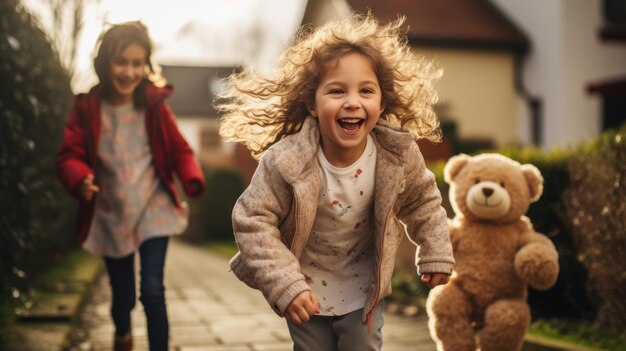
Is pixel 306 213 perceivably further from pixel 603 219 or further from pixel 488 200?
pixel 603 219

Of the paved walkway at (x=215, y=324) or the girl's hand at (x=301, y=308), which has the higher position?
the girl's hand at (x=301, y=308)

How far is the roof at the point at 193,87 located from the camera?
4147 cm

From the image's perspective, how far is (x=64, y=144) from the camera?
13.3 ft

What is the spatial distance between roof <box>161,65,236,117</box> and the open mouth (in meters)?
38.4

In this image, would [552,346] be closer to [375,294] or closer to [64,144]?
[375,294]

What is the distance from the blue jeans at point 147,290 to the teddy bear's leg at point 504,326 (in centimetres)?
151

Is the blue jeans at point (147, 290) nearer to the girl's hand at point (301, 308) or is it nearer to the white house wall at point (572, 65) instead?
the girl's hand at point (301, 308)

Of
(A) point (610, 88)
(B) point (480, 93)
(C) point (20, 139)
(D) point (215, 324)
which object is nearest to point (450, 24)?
(B) point (480, 93)

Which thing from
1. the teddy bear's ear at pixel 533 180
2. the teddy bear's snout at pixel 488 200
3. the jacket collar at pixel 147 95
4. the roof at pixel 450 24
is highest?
the roof at pixel 450 24

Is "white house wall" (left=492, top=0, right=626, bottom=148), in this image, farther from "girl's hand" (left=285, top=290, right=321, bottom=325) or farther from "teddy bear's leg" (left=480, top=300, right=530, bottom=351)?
"girl's hand" (left=285, top=290, right=321, bottom=325)

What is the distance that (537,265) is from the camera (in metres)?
3.59

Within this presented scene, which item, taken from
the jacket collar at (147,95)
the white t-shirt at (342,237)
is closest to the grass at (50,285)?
the jacket collar at (147,95)

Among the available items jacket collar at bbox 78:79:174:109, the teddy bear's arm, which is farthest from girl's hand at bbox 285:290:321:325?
jacket collar at bbox 78:79:174:109

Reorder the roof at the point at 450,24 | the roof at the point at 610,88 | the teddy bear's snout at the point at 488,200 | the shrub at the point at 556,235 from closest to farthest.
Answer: the teddy bear's snout at the point at 488,200
the shrub at the point at 556,235
the roof at the point at 610,88
the roof at the point at 450,24
